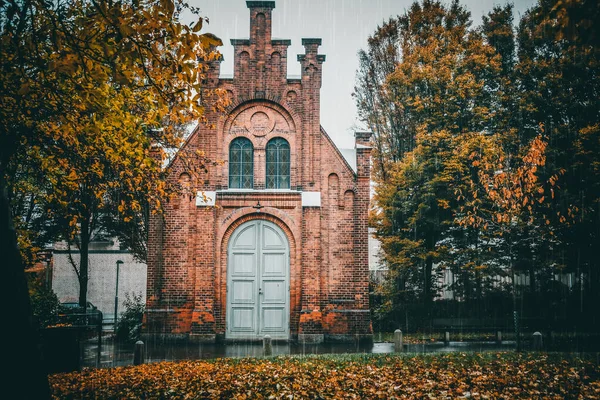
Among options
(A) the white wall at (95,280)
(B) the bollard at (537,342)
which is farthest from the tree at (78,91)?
(A) the white wall at (95,280)

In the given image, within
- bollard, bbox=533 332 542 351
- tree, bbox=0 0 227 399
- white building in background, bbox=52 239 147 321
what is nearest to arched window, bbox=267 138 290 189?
tree, bbox=0 0 227 399

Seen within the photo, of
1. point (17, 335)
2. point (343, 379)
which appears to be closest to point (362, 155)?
point (343, 379)

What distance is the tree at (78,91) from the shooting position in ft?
19.2

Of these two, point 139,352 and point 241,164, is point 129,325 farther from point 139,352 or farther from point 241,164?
point 139,352

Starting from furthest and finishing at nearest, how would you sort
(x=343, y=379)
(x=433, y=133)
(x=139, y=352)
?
(x=433, y=133) → (x=139, y=352) → (x=343, y=379)

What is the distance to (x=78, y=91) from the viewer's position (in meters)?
7.25

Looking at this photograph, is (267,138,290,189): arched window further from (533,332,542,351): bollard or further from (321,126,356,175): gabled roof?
(533,332,542,351): bollard

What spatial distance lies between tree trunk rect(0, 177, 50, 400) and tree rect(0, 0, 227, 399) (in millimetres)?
11

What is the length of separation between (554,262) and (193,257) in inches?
554

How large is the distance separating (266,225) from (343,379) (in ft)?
28.6

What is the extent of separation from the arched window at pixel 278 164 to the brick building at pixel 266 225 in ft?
0.11

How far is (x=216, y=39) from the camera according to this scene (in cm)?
614

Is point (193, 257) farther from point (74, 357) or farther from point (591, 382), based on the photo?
point (591, 382)

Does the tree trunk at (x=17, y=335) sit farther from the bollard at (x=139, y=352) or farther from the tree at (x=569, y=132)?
the tree at (x=569, y=132)
